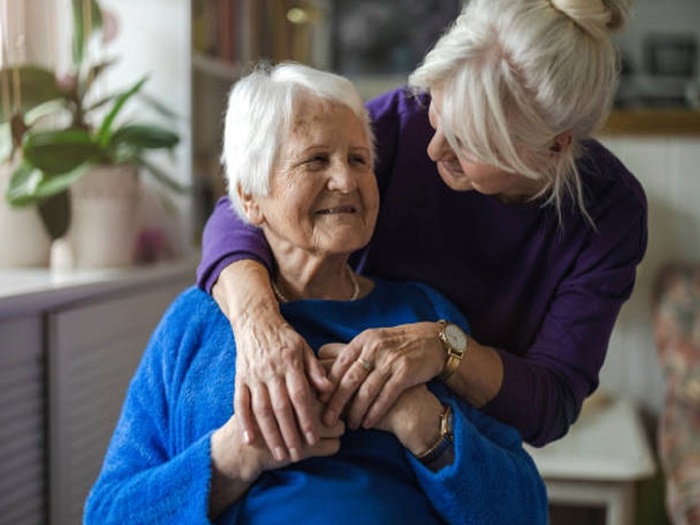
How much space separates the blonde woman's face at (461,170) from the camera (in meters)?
1.32

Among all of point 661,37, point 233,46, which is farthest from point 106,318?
point 661,37

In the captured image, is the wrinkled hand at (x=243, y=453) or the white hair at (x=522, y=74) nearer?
the wrinkled hand at (x=243, y=453)

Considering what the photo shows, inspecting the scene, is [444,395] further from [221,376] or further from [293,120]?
[293,120]

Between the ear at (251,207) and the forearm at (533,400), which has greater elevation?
the ear at (251,207)

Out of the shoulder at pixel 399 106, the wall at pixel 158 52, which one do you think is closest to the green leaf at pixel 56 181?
the wall at pixel 158 52

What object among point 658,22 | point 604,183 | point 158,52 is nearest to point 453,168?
point 604,183

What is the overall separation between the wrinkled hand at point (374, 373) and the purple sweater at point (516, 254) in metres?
0.19

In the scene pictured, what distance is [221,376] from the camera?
1.25m

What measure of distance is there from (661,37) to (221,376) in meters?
2.37

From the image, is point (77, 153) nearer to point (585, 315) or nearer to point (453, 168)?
point (453, 168)

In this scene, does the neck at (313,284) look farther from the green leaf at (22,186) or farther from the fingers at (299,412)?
the green leaf at (22,186)

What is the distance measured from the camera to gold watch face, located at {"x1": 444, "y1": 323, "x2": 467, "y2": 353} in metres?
1.24

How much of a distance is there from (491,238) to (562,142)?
8.3 inches

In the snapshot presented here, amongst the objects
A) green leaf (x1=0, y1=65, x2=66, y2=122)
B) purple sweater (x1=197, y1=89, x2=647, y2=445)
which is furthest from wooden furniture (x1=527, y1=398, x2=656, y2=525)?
green leaf (x1=0, y1=65, x2=66, y2=122)
